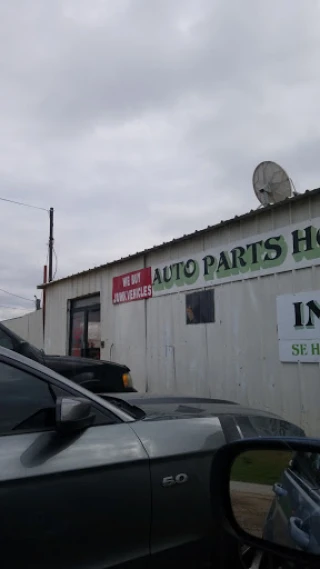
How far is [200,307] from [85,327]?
15.1ft

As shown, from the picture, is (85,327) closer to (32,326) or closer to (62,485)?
(32,326)

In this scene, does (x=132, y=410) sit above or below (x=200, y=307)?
below

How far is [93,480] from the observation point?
227cm

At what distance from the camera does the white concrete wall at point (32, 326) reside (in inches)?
624

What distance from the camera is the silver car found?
6.88ft

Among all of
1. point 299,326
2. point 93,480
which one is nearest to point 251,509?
point 93,480

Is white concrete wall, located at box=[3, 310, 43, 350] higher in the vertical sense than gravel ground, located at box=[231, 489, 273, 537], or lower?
higher

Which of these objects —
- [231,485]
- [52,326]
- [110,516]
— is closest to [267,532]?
[231,485]

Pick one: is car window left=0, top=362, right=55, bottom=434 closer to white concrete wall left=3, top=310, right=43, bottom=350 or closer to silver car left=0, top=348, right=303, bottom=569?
silver car left=0, top=348, right=303, bottom=569

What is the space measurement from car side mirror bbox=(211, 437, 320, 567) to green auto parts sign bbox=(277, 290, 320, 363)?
4.87 metres

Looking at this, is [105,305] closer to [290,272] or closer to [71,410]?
[290,272]

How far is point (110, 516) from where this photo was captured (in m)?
2.28

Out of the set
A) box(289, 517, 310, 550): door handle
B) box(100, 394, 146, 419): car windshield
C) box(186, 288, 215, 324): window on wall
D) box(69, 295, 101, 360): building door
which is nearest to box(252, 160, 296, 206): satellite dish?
box(186, 288, 215, 324): window on wall

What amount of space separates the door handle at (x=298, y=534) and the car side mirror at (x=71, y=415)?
1.05m
